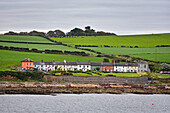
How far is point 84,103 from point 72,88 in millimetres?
14567

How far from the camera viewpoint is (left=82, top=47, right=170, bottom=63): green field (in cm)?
12635

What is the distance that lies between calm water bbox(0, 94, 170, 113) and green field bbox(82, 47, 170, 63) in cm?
5021

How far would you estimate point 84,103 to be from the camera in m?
66.9

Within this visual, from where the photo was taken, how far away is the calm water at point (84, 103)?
61.0 m

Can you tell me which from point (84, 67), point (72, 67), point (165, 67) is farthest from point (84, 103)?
point (165, 67)

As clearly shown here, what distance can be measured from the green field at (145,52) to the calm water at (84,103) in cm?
5021

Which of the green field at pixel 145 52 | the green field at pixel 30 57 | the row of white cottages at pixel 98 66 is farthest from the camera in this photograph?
the green field at pixel 145 52

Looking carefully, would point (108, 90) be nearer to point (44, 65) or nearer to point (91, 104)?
point (91, 104)

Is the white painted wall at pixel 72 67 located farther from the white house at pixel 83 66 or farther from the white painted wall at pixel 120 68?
the white painted wall at pixel 120 68

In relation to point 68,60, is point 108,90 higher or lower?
lower

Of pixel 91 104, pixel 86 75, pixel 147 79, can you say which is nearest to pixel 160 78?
pixel 147 79

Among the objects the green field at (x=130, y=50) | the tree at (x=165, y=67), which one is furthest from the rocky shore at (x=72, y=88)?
the green field at (x=130, y=50)

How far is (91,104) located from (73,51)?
66.7 meters

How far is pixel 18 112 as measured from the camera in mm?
57594
